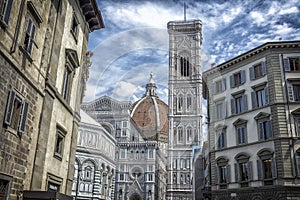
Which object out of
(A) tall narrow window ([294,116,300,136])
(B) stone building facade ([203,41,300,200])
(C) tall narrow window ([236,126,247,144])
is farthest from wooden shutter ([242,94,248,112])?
(A) tall narrow window ([294,116,300,136])

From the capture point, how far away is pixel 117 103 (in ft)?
245

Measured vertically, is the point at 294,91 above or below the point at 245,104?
above

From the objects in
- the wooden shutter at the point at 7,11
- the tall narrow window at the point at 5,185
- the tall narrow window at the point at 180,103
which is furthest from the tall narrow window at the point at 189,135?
the wooden shutter at the point at 7,11

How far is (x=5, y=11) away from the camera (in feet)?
31.3

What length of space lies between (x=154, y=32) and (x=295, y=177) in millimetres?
15883

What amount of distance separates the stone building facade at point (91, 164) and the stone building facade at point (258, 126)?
23.4 metres

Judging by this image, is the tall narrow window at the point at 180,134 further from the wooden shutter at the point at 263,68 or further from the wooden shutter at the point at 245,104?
the wooden shutter at the point at 263,68

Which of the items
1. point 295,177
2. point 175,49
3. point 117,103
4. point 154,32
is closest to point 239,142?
point 295,177

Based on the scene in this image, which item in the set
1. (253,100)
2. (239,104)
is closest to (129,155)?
(239,104)

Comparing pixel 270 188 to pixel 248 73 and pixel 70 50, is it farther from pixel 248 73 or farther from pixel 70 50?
pixel 70 50

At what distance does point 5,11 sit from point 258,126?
23.6 meters

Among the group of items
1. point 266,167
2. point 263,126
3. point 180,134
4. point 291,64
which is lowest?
point 266,167

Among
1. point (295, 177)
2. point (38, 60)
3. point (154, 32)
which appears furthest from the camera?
point (295, 177)

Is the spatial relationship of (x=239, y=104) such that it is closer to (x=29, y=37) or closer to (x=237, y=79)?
(x=237, y=79)
